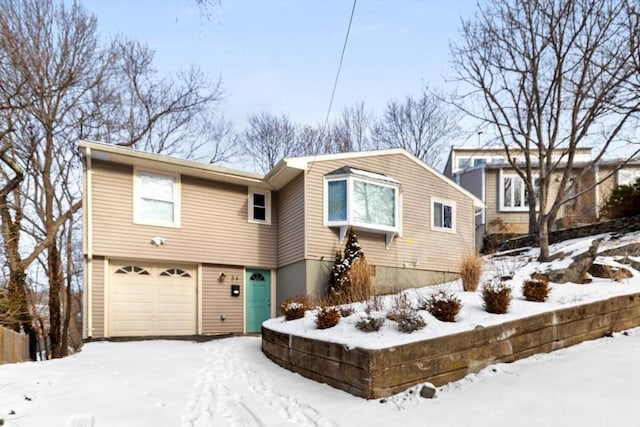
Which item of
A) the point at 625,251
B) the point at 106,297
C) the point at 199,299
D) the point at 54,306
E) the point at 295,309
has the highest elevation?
the point at 625,251

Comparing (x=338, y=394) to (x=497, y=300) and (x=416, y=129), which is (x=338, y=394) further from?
(x=416, y=129)

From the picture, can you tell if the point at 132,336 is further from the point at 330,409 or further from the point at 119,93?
the point at 119,93

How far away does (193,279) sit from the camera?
10.9m

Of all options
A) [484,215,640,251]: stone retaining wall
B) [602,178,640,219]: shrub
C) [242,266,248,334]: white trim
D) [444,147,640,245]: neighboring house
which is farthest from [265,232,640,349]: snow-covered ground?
[444,147,640,245]: neighboring house

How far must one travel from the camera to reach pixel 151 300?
1030 cm

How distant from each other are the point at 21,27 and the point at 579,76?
657 inches

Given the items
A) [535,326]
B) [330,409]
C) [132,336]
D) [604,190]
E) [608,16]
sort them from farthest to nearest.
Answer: [604,190] < [608,16] < [132,336] < [535,326] < [330,409]

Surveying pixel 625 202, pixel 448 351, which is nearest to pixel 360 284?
pixel 448 351

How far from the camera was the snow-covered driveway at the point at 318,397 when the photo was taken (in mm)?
3547

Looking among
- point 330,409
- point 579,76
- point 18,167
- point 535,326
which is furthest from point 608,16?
point 18,167

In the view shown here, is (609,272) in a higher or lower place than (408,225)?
lower

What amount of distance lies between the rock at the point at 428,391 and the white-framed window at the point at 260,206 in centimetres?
830

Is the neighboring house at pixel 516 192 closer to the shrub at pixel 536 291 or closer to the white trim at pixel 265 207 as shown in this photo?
the white trim at pixel 265 207

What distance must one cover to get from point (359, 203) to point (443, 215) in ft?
12.3
